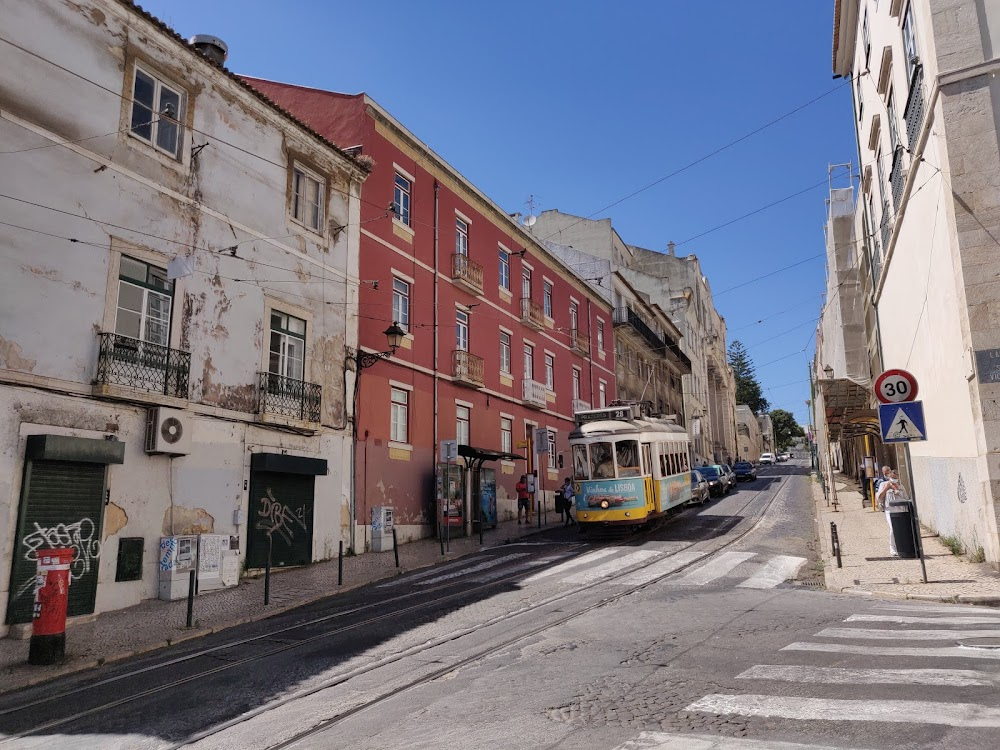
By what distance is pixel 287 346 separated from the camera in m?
17.6

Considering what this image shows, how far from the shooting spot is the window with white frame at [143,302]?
13594mm

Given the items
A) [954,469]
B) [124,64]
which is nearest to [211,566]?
[124,64]

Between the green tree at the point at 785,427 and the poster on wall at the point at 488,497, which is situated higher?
the green tree at the point at 785,427

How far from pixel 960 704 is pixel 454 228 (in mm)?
22649

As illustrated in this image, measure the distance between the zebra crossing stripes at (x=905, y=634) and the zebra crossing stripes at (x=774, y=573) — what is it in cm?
374

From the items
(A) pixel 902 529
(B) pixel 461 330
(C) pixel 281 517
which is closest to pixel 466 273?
(B) pixel 461 330

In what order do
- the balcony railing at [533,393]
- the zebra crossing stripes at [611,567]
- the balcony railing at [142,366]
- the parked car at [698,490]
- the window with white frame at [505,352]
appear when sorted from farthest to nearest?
the balcony railing at [533,393]
the window with white frame at [505,352]
the parked car at [698,490]
the zebra crossing stripes at [611,567]
the balcony railing at [142,366]

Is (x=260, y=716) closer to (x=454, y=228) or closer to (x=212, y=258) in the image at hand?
(x=212, y=258)

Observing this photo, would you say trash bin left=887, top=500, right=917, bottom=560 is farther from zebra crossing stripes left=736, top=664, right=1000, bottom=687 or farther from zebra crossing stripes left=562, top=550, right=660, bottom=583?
zebra crossing stripes left=736, top=664, right=1000, bottom=687

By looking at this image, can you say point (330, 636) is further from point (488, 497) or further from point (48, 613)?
point (488, 497)

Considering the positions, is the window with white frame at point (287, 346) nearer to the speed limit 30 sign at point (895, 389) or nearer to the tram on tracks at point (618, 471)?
the tram on tracks at point (618, 471)

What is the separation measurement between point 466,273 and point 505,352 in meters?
4.71

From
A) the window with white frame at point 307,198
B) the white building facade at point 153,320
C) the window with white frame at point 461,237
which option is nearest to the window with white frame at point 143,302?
the white building facade at point 153,320

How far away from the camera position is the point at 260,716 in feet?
20.6
